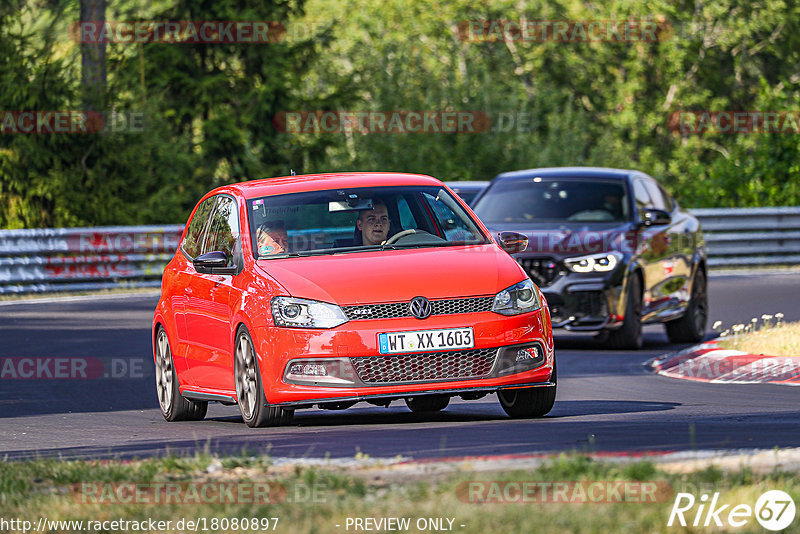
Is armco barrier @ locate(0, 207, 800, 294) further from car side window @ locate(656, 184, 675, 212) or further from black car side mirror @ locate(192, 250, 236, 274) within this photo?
black car side mirror @ locate(192, 250, 236, 274)

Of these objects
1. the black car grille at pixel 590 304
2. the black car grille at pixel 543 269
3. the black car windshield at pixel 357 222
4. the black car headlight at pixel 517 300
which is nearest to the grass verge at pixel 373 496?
the black car headlight at pixel 517 300

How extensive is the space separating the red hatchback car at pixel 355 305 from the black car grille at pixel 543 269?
17.2 feet

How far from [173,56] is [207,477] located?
106 ft

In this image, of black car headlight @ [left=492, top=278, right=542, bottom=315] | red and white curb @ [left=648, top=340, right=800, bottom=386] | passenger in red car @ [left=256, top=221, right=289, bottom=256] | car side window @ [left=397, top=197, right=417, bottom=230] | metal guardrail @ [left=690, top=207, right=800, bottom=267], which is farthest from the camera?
metal guardrail @ [left=690, top=207, right=800, bottom=267]

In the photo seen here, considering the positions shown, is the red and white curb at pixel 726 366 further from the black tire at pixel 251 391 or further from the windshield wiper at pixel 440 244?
the black tire at pixel 251 391

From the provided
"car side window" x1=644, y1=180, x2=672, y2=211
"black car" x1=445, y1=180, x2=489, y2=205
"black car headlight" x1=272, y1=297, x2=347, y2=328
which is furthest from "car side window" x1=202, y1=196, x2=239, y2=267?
"black car" x1=445, y1=180, x2=489, y2=205

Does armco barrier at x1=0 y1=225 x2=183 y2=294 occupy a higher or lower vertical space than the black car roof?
lower

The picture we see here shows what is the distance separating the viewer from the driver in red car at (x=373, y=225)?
1074cm

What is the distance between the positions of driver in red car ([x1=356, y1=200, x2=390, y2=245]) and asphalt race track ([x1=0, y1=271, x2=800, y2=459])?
1.19 metres

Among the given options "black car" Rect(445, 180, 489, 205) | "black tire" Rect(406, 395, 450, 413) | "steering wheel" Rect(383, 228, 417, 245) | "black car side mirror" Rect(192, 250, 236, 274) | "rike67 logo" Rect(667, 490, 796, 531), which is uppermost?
"steering wheel" Rect(383, 228, 417, 245)

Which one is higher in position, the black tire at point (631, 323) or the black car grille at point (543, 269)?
the black car grille at point (543, 269)

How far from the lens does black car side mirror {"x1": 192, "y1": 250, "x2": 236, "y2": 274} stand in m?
10.5

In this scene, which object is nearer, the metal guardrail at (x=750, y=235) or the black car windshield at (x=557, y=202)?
the black car windshield at (x=557, y=202)

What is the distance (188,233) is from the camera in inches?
483
